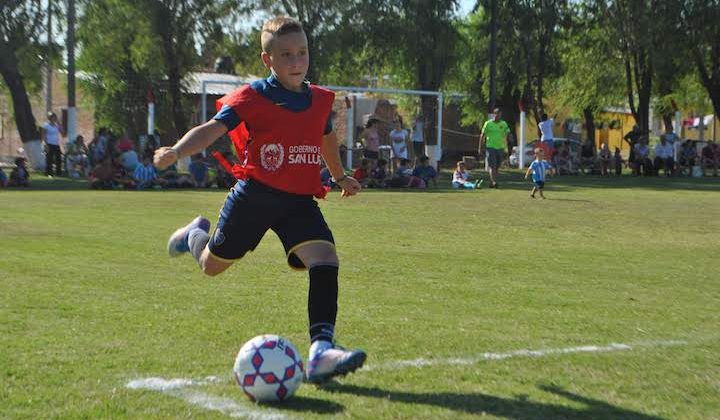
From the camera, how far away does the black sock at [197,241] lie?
621 centimetres

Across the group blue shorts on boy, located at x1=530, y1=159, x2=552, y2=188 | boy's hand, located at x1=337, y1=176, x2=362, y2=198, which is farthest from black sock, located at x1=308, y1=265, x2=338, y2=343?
blue shorts on boy, located at x1=530, y1=159, x2=552, y2=188

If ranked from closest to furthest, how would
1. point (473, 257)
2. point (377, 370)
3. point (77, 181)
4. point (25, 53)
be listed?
point (377, 370), point (473, 257), point (77, 181), point (25, 53)

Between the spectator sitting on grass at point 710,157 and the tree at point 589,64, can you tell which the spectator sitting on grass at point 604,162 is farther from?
the tree at point 589,64

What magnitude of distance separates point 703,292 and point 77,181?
21.9 meters

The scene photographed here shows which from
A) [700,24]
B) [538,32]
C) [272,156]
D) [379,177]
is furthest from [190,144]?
[538,32]

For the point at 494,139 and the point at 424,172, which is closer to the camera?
the point at 494,139

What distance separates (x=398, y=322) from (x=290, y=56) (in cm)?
206

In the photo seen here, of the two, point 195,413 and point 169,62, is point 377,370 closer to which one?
point 195,413

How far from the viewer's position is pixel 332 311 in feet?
17.7

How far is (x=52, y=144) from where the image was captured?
98.8ft

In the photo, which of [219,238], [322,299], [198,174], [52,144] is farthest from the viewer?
[52,144]

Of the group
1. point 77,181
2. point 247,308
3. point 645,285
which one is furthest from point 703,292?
point 77,181

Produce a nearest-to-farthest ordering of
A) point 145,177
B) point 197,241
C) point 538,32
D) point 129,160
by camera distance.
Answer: point 197,241, point 145,177, point 129,160, point 538,32

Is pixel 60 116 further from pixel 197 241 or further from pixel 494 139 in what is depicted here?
pixel 197 241
